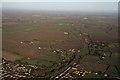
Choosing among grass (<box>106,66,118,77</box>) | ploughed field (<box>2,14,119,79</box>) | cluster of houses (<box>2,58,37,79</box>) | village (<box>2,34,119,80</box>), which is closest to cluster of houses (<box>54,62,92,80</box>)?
village (<box>2,34,119,80</box>)

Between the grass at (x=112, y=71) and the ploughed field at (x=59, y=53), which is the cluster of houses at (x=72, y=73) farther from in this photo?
the grass at (x=112, y=71)

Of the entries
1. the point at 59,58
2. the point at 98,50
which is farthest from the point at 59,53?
the point at 98,50

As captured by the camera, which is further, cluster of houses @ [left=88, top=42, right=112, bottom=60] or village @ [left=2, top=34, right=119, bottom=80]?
cluster of houses @ [left=88, top=42, right=112, bottom=60]

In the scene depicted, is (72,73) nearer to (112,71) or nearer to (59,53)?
(112,71)

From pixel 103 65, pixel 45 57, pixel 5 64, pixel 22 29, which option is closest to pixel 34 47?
pixel 45 57

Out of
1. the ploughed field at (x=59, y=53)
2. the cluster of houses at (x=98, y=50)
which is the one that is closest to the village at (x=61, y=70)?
the ploughed field at (x=59, y=53)

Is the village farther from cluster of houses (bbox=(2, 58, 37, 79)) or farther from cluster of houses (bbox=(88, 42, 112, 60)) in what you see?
cluster of houses (bbox=(88, 42, 112, 60))

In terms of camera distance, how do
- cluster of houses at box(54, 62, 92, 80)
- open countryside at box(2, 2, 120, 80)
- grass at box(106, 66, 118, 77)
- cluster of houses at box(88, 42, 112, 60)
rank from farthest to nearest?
cluster of houses at box(88, 42, 112, 60) < grass at box(106, 66, 118, 77) < open countryside at box(2, 2, 120, 80) < cluster of houses at box(54, 62, 92, 80)

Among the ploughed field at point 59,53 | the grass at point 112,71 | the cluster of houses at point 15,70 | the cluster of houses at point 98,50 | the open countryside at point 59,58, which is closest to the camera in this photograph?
the cluster of houses at point 15,70

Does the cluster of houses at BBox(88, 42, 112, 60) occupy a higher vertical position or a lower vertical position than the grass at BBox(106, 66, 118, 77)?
higher

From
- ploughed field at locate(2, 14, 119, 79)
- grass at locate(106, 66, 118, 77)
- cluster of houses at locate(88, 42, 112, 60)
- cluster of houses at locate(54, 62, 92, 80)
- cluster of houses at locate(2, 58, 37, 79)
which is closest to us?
cluster of houses at locate(2, 58, 37, 79)

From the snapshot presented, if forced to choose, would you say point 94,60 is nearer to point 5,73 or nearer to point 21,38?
point 5,73
